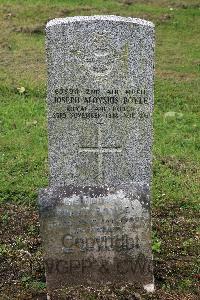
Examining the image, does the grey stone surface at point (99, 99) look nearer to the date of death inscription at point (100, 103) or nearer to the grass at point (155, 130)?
the date of death inscription at point (100, 103)

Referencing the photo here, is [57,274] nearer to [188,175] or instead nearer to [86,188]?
[86,188]

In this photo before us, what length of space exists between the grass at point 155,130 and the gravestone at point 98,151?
16.9 inches

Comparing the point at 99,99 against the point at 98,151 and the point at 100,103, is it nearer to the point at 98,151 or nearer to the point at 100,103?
the point at 100,103

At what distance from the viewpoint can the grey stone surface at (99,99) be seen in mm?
6250

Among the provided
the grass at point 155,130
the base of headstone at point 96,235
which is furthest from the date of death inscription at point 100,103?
the base of headstone at point 96,235

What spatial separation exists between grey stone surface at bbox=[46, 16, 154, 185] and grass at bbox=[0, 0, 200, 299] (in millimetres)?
685

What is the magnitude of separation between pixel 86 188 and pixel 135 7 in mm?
11048

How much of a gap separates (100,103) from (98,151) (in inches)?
18.1

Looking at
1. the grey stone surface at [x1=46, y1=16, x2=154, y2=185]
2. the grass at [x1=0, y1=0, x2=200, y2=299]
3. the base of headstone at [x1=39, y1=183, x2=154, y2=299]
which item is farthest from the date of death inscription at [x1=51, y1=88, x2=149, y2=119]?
the base of headstone at [x1=39, y1=183, x2=154, y2=299]

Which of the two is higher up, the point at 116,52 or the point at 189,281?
A: the point at 116,52

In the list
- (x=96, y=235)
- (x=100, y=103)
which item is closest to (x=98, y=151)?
(x=100, y=103)

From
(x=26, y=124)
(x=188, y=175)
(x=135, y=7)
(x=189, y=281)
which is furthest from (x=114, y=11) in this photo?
(x=189, y=281)

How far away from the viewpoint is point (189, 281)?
575cm

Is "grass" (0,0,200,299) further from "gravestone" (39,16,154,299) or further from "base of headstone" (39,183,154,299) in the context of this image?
"gravestone" (39,16,154,299)
